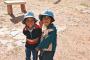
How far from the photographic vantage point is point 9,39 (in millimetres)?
7547

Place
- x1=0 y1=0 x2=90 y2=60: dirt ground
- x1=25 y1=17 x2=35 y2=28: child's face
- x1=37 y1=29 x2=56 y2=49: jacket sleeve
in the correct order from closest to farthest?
x1=37 y1=29 x2=56 y2=49: jacket sleeve, x1=25 y1=17 x2=35 y2=28: child's face, x1=0 y1=0 x2=90 y2=60: dirt ground

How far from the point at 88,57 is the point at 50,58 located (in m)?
2.38

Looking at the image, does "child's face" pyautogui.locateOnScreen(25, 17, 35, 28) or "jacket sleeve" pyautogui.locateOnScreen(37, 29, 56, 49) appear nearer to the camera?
"jacket sleeve" pyautogui.locateOnScreen(37, 29, 56, 49)

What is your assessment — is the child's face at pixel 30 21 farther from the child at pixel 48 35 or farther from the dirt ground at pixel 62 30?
the dirt ground at pixel 62 30

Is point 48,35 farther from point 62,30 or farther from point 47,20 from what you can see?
point 62,30

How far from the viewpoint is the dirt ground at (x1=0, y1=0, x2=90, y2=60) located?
22.3 ft

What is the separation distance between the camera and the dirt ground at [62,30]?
6787 millimetres

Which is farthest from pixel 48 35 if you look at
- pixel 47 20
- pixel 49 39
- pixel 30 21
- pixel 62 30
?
pixel 62 30

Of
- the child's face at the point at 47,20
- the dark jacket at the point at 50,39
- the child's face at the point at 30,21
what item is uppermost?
the child's face at the point at 47,20

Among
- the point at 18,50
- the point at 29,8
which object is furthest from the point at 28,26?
the point at 29,8

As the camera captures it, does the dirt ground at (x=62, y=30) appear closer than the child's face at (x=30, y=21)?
No

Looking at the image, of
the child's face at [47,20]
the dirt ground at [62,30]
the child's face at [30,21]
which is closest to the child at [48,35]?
the child's face at [47,20]

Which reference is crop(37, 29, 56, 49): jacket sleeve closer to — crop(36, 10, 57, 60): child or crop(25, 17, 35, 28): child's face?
crop(36, 10, 57, 60): child

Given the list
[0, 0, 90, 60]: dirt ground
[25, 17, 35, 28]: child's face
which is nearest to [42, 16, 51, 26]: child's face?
[25, 17, 35, 28]: child's face
